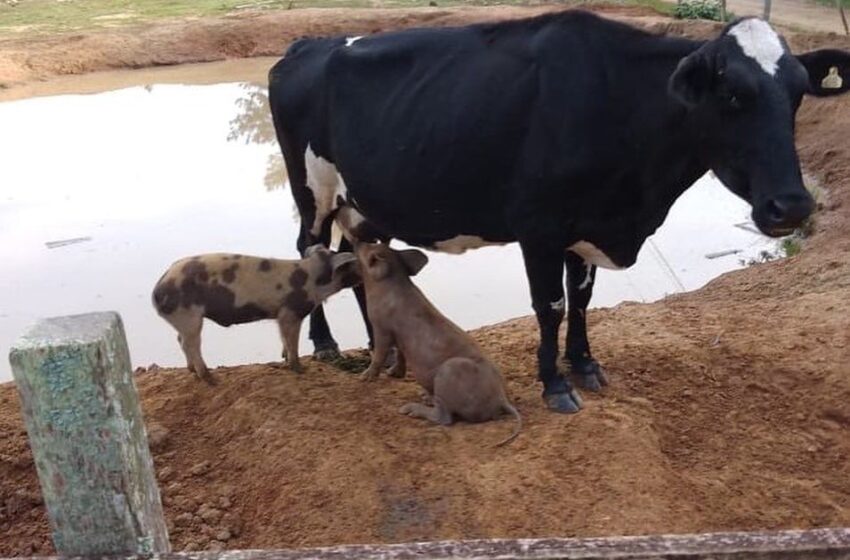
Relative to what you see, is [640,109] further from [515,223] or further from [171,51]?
[171,51]

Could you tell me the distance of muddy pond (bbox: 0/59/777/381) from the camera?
26.7 ft

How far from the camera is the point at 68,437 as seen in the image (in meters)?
2.36

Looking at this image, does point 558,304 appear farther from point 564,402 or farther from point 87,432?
point 87,432

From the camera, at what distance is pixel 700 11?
19547 millimetres

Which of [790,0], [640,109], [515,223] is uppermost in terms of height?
[640,109]

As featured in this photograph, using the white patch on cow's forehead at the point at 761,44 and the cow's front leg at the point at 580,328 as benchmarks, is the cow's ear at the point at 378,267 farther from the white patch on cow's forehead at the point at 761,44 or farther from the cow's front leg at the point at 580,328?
the white patch on cow's forehead at the point at 761,44

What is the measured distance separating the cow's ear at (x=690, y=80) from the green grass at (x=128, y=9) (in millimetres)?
19183

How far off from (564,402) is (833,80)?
1.94m

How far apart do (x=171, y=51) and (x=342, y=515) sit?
20.1 m

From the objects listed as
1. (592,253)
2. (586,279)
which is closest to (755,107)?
(592,253)

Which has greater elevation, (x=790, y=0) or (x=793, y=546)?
(x=793, y=546)

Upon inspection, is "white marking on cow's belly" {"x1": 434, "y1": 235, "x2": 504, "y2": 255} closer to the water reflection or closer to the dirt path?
the water reflection

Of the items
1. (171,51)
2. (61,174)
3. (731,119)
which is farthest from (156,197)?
(171,51)

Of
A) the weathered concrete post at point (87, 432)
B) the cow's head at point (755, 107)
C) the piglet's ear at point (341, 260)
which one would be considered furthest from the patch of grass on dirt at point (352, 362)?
the weathered concrete post at point (87, 432)
